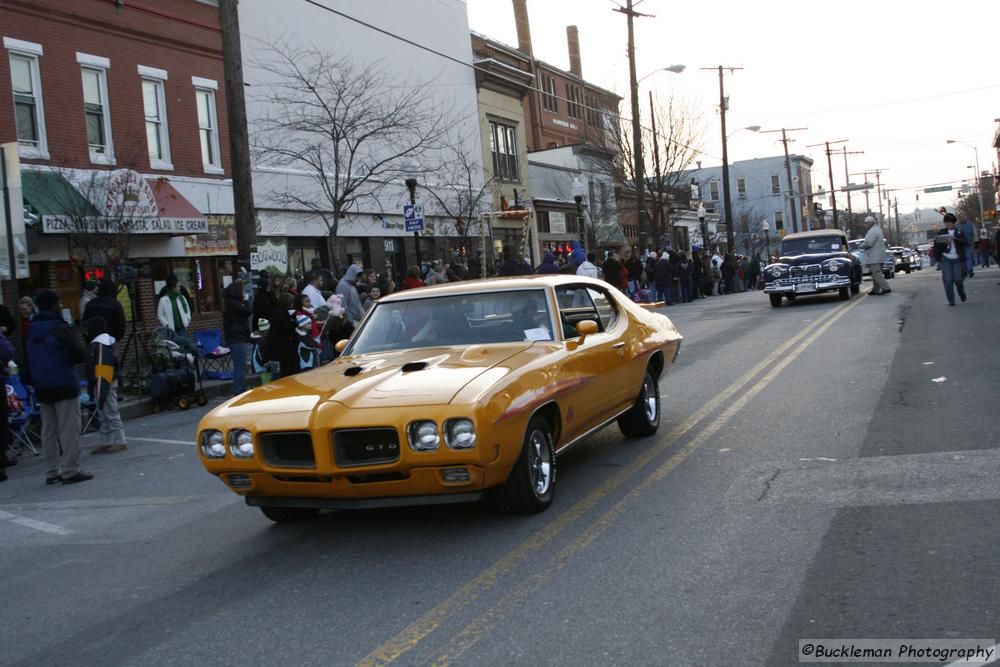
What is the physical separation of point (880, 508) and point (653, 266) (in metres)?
26.4

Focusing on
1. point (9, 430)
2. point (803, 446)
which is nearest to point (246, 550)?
point (803, 446)

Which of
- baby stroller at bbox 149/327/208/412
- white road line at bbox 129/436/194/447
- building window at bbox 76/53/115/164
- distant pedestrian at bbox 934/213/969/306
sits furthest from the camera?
building window at bbox 76/53/115/164

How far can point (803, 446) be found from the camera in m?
7.71

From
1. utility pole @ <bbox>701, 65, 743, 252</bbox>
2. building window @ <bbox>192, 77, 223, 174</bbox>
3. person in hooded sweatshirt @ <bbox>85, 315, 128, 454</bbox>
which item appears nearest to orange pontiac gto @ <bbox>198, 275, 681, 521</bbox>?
person in hooded sweatshirt @ <bbox>85, 315, 128, 454</bbox>

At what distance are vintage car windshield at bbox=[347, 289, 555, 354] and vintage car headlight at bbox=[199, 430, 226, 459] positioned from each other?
1.54 metres

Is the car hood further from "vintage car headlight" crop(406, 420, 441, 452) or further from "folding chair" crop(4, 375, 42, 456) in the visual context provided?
"folding chair" crop(4, 375, 42, 456)

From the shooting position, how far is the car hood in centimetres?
573

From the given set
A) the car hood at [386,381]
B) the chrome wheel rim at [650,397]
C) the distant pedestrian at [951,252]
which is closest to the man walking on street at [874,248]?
the distant pedestrian at [951,252]

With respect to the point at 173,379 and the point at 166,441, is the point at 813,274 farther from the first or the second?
the point at 166,441

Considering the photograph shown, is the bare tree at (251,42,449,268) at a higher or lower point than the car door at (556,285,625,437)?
higher

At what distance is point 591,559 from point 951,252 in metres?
15.1

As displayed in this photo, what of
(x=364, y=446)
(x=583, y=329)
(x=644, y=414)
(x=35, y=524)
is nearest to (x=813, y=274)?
(x=644, y=414)

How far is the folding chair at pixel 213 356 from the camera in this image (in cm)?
1738

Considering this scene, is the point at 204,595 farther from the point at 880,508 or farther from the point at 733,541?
the point at 880,508
